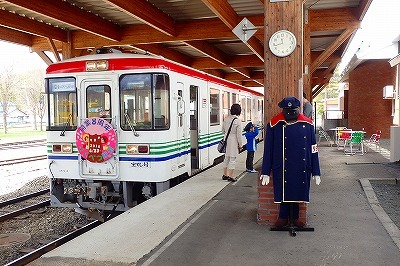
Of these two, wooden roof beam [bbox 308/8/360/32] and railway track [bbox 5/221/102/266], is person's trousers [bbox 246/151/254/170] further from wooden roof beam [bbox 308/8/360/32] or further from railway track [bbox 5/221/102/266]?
wooden roof beam [bbox 308/8/360/32]

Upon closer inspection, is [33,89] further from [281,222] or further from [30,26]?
[281,222]

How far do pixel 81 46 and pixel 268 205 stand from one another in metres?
9.71

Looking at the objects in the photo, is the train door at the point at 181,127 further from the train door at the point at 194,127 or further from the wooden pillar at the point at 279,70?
the wooden pillar at the point at 279,70

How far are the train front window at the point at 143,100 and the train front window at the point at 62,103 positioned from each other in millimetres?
1050

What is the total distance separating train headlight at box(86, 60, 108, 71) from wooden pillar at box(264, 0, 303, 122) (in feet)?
10.7

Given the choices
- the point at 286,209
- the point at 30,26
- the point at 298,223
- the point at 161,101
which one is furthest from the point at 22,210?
the point at 298,223

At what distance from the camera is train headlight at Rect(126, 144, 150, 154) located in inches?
292

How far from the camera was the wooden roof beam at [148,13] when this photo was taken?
891 centimetres

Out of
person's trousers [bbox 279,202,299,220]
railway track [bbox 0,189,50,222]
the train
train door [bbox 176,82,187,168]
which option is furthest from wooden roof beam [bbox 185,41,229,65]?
person's trousers [bbox 279,202,299,220]

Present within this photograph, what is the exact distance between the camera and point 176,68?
806 cm

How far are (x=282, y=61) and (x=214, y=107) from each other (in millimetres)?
6097

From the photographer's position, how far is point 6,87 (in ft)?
133

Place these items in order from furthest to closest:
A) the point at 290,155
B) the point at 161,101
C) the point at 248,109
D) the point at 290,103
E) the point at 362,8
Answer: the point at 248,109
the point at 362,8
the point at 161,101
the point at 290,155
the point at 290,103

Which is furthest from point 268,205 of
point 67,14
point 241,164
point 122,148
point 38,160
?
point 38,160
